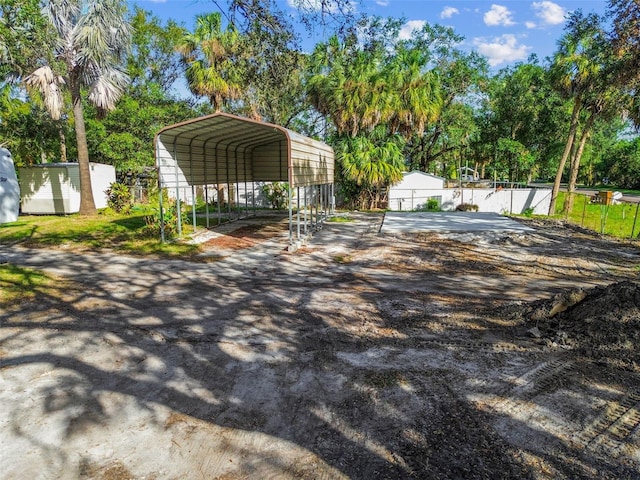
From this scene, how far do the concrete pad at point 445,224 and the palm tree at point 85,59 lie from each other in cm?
1100

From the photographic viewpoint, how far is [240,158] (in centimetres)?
1623

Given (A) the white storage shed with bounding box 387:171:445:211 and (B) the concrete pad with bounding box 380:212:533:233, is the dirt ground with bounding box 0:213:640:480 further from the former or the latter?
(A) the white storage shed with bounding box 387:171:445:211

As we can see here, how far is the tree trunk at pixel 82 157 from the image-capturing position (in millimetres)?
14531

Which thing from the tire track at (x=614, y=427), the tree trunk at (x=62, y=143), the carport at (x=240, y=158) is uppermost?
the tree trunk at (x=62, y=143)

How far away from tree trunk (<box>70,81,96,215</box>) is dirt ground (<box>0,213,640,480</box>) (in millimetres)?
9117

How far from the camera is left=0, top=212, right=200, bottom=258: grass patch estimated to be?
1020 cm

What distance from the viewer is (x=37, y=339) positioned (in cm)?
461

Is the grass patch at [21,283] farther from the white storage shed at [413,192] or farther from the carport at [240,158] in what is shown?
the white storage shed at [413,192]

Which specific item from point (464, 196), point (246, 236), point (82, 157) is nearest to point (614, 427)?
point (246, 236)

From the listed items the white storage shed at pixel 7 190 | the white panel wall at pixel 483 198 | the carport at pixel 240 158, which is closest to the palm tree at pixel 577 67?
the white panel wall at pixel 483 198


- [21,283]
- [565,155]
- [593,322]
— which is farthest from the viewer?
[565,155]

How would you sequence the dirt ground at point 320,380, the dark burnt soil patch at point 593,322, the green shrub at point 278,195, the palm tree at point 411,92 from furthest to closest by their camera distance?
the green shrub at point 278,195 → the palm tree at point 411,92 → the dark burnt soil patch at point 593,322 → the dirt ground at point 320,380

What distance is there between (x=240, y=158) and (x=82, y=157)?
5633mm

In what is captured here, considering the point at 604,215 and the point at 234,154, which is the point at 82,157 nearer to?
the point at 234,154
